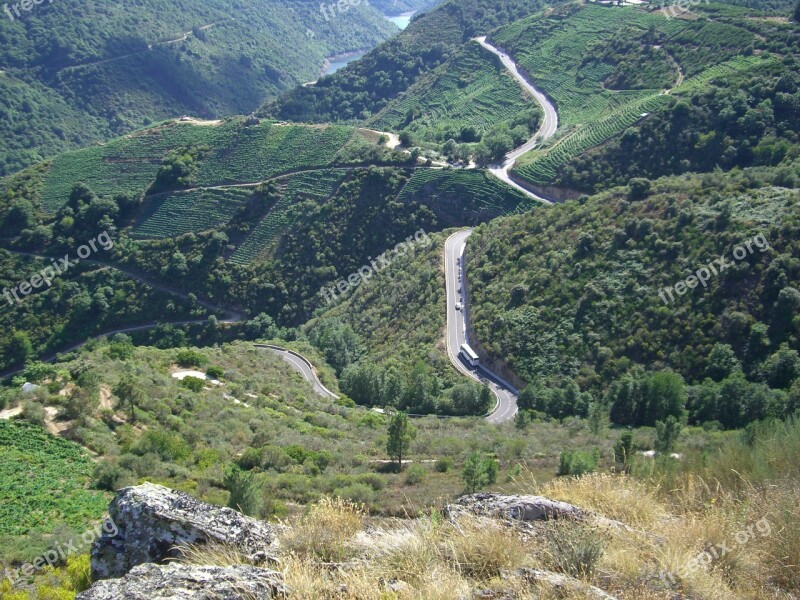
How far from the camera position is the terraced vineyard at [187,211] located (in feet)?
245

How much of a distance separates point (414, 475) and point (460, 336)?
94.8 ft

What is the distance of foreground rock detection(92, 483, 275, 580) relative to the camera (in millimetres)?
11805

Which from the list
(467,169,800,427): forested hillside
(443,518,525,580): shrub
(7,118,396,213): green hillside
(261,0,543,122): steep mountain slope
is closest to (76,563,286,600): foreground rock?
(443,518,525,580): shrub

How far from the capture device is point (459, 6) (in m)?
132

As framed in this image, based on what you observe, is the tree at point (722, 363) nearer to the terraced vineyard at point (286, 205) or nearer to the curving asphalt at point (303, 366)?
the curving asphalt at point (303, 366)

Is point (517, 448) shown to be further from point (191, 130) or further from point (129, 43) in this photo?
point (129, 43)

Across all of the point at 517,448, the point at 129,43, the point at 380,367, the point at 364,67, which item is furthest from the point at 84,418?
the point at 129,43

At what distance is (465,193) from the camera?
7206 cm

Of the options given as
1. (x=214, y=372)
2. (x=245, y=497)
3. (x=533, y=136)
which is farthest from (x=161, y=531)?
(x=533, y=136)

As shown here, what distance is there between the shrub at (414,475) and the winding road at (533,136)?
48001 millimetres

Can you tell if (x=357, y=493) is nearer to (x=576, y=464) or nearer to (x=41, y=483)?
(x=576, y=464)

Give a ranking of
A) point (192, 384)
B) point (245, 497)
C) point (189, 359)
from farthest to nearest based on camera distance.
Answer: point (189, 359) < point (192, 384) < point (245, 497)

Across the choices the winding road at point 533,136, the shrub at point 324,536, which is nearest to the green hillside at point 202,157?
the winding road at point 533,136

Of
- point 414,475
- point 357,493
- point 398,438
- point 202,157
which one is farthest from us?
point 202,157
